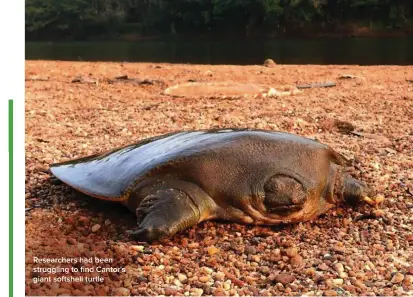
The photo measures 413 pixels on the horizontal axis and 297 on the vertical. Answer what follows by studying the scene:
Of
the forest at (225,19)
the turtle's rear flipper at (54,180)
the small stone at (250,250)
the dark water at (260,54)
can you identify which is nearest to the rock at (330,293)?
the small stone at (250,250)

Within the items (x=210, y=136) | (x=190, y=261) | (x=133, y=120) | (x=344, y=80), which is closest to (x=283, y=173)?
(x=210, y=136)

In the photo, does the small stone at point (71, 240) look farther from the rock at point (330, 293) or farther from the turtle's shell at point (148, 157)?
the rock at point (330, 293)

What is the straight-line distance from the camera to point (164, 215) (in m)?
2.29

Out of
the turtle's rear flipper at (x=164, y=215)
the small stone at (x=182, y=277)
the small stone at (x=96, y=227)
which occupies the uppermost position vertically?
the turtle's rear flipper at (x=164, y=215)

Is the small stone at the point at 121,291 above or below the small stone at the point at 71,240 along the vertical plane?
below

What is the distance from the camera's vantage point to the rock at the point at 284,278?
6.64 feet

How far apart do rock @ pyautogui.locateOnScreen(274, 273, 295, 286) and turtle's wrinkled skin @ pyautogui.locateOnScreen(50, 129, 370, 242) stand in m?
0.44

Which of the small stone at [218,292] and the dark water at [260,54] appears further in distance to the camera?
the dark water at [260,54]

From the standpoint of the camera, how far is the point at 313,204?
2549 millimetres

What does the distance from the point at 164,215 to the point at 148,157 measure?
0.42 m

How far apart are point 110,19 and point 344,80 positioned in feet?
81.5

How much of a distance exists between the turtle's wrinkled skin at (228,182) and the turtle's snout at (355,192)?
9 cm

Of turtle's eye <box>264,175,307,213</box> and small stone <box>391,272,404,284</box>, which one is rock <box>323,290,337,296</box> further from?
turtle's eye <box>264,175,307,213</box>

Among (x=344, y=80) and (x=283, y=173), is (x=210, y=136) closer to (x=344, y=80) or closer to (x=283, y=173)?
(x=283, y=173)
